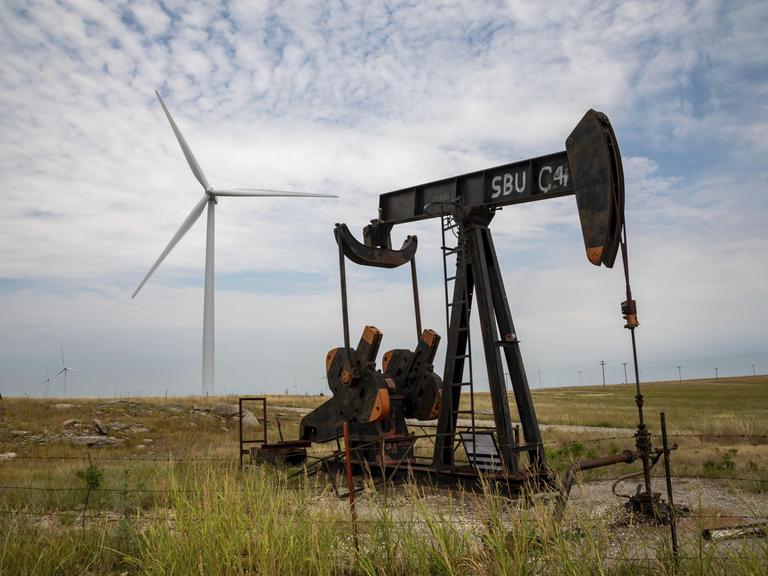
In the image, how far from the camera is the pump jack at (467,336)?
5.98 m

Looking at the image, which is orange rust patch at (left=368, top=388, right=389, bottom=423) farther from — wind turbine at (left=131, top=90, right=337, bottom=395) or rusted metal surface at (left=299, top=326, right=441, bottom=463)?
wind turbine at (left=131, top=90, right=337, bottom=395)

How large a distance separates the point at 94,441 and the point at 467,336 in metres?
10.2

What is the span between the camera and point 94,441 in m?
14.2

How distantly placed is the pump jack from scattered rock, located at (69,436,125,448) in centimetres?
637

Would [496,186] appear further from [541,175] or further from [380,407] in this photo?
[380,407]

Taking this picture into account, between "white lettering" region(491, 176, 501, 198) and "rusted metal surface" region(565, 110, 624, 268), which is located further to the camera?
"white lettering" region(491, 176, 501, 198)

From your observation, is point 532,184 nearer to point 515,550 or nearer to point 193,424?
point 515,550

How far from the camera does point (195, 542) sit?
403 cm

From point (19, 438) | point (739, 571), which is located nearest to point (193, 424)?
point (19, 438)

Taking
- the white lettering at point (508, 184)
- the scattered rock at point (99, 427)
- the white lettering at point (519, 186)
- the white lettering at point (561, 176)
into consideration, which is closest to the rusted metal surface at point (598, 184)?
the white lettering at point (561, 176)

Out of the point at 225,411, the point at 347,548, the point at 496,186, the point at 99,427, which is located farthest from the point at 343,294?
the point at 225,411

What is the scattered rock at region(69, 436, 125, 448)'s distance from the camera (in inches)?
554

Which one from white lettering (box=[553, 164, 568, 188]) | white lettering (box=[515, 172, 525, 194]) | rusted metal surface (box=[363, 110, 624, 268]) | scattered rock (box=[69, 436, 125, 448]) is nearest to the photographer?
rusted metal surface (box=[363, 110, 624, 268])

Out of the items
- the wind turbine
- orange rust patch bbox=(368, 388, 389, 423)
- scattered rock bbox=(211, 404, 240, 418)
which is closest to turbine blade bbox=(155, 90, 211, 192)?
the wind turbine
